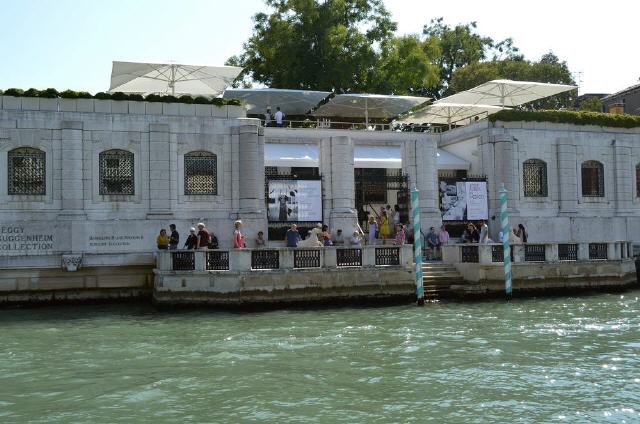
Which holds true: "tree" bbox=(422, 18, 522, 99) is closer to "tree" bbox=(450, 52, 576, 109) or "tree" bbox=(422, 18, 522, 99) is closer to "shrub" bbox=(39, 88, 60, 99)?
"tree" bbox=(450, 52, 576, 109)

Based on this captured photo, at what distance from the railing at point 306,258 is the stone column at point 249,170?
12.6ft

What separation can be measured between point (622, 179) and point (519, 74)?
836 inches

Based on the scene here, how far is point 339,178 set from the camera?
76.9 ft

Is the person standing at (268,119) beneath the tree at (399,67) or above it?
beneath

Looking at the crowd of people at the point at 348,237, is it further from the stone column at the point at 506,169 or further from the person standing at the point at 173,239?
the stone column at the point at 506,169

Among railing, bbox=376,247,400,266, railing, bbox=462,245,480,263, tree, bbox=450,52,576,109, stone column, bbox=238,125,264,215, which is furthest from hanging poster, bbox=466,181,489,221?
tree, bbox=450,52,576,109

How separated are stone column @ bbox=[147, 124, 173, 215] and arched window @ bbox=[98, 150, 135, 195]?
667mm

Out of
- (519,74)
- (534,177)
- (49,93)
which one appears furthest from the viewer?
(519,74)

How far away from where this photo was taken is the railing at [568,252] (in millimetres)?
21358

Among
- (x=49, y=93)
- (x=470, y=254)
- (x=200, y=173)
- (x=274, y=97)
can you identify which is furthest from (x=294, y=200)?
(x=49, y=93)

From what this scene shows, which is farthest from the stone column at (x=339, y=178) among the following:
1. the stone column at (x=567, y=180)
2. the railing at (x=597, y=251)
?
the stone column at (x=567, y=180)

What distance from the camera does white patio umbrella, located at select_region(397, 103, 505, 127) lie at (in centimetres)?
3036

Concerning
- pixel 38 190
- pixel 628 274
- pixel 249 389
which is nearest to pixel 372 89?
pixel 628 274

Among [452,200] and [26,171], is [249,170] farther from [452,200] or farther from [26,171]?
[452,200]
